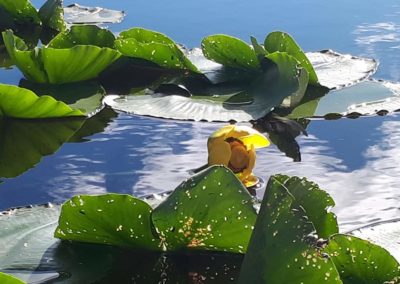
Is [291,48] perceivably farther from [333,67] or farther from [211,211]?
[211,211]

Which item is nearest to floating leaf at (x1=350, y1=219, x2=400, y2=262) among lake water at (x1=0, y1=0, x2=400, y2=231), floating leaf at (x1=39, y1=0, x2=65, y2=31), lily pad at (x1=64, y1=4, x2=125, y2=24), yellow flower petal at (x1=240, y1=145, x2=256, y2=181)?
lake water at (x1=0, y1=0, x2=400, y2=231)

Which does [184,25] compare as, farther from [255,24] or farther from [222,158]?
[222,158]

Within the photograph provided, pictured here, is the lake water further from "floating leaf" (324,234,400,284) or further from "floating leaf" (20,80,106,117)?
"floating leaf" (324,234,400,284)

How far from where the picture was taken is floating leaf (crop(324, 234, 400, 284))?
693mm

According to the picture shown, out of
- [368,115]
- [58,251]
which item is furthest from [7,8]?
[58,251]

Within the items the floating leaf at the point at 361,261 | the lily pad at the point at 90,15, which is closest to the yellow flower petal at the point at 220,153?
the floating leaf at the point at 361,261

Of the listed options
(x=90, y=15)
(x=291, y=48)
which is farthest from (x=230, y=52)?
(x=90, y=15)

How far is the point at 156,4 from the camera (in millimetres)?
2480

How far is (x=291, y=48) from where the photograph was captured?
147 centimetres

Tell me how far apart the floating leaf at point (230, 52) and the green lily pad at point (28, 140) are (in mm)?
325

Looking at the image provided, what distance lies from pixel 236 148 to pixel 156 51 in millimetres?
571

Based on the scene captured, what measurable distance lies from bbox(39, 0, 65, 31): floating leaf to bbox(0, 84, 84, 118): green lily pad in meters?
0.71

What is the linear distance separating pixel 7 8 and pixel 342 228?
4.32 ft

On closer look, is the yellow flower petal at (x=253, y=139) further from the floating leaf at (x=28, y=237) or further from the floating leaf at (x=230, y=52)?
the floating leaf at (x=230, y=52)
